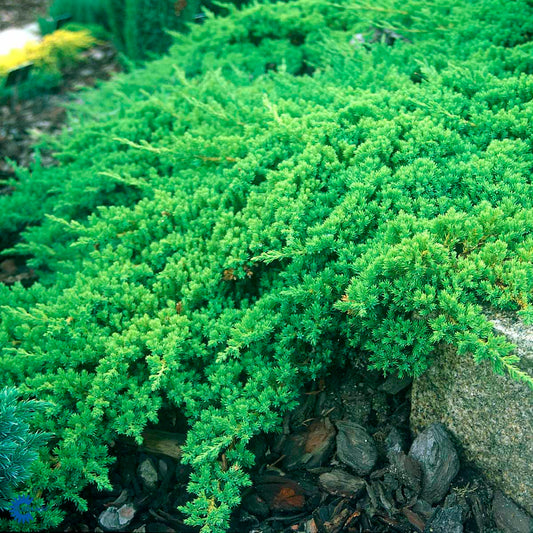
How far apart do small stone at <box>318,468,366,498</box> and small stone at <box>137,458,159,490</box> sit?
2.36 feet

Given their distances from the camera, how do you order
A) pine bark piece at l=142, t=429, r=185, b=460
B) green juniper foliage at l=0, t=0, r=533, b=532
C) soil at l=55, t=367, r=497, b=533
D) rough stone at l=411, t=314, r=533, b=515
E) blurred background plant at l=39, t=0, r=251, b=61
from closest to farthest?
1. rough stone at l=411, t=314, r=533, b=515
2. green juniper foliage at l=0, t=0, r=533, b=532
3. soil at l=55, t=367, r=497, b=533
4. pine bark piece at l=142, t=429, r=185, b=460
5. blurred background plant at l=39, t=0, r=251, b=61

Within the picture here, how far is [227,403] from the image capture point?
2266mm

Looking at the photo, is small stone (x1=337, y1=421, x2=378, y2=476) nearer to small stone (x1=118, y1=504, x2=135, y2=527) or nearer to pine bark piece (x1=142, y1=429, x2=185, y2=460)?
pine bark piece (x1=142, y1=429, x2=185, y2=460)

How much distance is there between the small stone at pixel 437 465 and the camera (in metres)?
2.24

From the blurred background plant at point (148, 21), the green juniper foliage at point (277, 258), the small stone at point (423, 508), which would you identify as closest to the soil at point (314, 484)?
the small stone at point (423, 508)

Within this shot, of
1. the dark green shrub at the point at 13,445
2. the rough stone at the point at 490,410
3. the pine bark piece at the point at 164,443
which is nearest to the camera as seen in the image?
the dark green shrub at the point at 13,445

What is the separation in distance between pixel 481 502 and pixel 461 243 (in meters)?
1.04

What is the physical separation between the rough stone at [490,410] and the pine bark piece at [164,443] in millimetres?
1076

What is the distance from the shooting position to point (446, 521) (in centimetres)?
218

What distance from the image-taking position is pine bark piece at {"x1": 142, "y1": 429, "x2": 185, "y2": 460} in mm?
2457

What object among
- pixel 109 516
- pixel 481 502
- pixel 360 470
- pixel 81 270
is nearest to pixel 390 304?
pixel 360 470

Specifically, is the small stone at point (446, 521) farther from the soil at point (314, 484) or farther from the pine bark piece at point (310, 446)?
the pine bark piece at point (310, 446)

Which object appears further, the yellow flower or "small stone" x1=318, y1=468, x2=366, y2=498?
the yellow flower

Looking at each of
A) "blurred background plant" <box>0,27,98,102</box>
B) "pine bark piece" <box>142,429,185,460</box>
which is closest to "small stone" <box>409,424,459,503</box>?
"pine bark piece" <box>142,429,185,460</box>
